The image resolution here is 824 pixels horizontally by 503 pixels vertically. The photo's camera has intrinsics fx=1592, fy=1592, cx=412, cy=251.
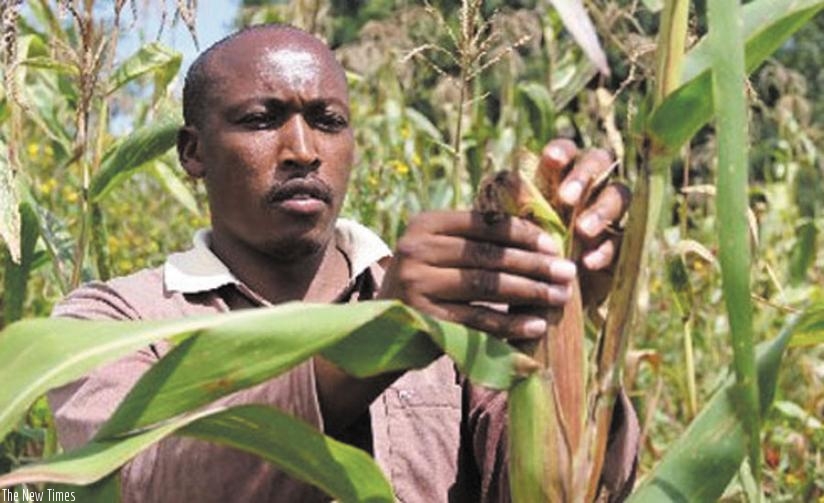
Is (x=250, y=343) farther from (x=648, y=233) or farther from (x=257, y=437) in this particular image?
(x=648, y=233)

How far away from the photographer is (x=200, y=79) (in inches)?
67.9

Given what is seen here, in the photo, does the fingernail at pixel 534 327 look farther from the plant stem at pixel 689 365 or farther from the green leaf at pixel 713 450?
the plant stem at pixel 689 365

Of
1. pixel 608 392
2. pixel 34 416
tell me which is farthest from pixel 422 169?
pixel 608 392

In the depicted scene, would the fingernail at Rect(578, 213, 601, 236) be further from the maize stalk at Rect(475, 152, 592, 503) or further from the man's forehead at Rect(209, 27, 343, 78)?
the man's forehead at Rect(209, 27, 343, 78)

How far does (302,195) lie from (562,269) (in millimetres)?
531

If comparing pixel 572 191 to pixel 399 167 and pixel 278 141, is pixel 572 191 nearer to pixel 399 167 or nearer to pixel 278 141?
pixel 278 141

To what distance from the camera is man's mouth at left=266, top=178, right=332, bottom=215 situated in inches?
61.9

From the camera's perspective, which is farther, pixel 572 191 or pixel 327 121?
pixel 327 121

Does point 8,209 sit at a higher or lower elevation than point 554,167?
lower

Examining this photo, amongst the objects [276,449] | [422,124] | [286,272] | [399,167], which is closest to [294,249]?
[286,272]

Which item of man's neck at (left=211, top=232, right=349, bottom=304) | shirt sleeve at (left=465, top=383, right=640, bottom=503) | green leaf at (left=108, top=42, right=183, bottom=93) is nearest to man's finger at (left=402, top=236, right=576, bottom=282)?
shirt sleeve at (left=465, top=383, right=640, bottom=503)

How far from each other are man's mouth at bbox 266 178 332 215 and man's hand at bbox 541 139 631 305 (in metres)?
0.45

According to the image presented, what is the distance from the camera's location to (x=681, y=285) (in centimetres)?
222

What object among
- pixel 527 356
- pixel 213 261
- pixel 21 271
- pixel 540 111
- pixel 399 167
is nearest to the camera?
pixel 527 356
